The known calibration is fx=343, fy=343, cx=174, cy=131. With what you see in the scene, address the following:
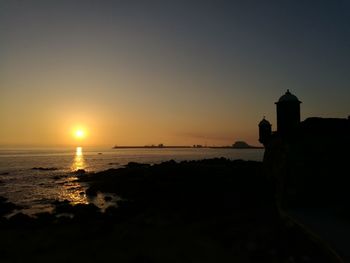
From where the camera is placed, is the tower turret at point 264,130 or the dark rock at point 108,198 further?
the dark rock at point 108,198

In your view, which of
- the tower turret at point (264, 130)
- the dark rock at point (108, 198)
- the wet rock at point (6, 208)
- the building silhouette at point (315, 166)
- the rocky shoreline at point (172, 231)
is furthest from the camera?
the dark rock at point (108, 198)

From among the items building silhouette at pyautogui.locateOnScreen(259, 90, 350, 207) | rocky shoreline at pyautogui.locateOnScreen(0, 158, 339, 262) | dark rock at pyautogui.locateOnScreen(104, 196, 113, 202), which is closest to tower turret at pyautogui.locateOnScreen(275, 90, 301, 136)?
building silhouette at pyautogui.locateOnScreen(259, 90, 350, 207)

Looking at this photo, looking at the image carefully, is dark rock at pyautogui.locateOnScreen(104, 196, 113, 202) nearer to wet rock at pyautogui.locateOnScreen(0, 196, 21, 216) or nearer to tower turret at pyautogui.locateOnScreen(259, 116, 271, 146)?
wet rock at pyautogui.locateOnScreen(0, 196, 21, 216)

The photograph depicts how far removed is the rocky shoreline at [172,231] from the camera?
1702cm

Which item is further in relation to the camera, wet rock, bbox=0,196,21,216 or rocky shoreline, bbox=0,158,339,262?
wet rock, bbox=0,196,21,216

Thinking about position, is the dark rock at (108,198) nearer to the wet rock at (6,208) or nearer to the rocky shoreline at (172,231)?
the rocky shoreline at (172,231)

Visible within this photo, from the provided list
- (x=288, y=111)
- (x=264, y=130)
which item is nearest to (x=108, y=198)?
(x=264, y=130)

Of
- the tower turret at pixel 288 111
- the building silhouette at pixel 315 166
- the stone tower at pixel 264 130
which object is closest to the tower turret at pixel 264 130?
the stone tower at pixel 264 130

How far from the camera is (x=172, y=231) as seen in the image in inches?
851

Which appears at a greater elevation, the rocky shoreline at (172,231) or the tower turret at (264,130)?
the tower turret at (264,130)

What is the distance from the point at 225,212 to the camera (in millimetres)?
25609

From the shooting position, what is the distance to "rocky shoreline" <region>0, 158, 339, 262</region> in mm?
17016

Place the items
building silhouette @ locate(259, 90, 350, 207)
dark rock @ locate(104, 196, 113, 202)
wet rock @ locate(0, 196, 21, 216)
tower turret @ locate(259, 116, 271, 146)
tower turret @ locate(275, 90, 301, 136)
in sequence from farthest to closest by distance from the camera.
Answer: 1. dark rock @ locate(104, 196, 113, 202)
2. tower turret @ locate(259, 116, 271, 146)
3. wet rock @ locate(0, 196, 21, 216)
4. tower turret @ locate(275, 90, 301, 136)
5. building silhouette @ locate(259, 90, 350, 207)

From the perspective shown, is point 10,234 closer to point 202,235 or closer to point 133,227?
point 133,227
